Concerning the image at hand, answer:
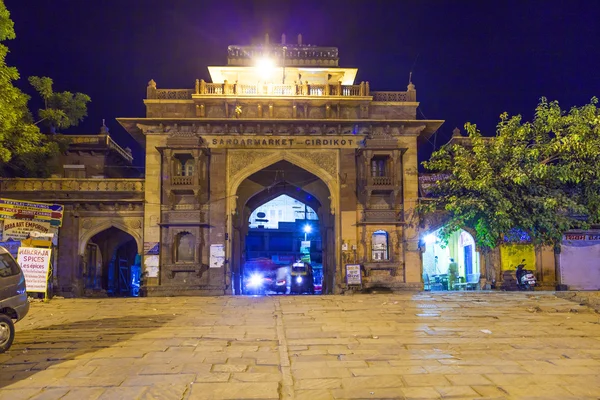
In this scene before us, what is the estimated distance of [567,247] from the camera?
22625 millimetres

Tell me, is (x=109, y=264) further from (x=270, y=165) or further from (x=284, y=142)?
(x=284, y=142)

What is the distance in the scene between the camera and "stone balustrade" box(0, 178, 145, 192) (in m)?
21.6

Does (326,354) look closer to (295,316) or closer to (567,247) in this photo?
(295,316)

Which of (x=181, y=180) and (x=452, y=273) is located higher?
(x=181, y=180)

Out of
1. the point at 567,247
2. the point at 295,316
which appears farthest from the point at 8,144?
the point at 567,247

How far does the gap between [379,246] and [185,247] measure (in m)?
8.61

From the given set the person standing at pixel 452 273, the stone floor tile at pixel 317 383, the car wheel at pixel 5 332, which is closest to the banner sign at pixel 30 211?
the car wheel at pixel 5 332

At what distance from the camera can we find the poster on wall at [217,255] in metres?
21.3

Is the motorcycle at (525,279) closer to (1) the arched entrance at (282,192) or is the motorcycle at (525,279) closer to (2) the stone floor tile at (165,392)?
(1) the arched entrance at (282,192)

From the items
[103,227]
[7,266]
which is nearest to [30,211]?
[103,227]

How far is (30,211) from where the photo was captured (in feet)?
57.4

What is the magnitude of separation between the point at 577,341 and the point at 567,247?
50.5 ft

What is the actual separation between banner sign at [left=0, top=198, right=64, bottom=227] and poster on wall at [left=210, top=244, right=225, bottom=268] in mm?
6154

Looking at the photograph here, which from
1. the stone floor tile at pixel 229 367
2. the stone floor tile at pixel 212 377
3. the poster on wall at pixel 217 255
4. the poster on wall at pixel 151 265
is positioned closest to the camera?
the stone floor tile at pixel 212 377
